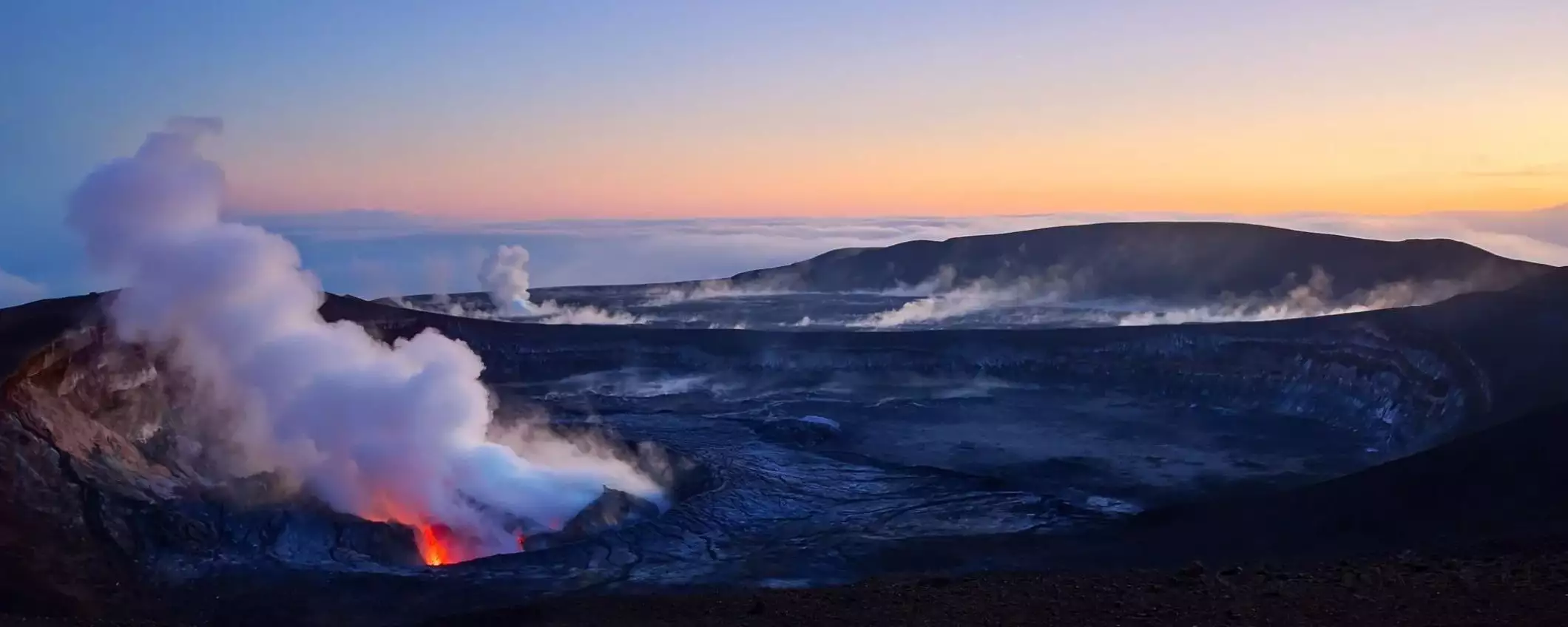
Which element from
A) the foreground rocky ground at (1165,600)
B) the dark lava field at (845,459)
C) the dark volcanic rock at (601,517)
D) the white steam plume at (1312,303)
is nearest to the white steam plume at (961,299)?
the white steam plume at (1312,303)

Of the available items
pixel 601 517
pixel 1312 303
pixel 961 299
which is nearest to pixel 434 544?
pixel 601 517

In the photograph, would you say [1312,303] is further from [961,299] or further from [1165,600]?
[1165,600]

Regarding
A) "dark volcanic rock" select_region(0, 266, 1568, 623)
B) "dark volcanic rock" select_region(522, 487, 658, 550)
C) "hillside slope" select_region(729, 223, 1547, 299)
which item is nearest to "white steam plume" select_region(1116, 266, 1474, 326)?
"hillside slope" select_region(729, 223, 1547, 299)

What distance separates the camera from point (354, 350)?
2544cm

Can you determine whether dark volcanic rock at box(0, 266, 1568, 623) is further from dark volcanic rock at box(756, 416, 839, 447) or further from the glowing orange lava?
dark volcanic rock at box(756, 416, 839, 447)

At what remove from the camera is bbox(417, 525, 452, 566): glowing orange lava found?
868 inches

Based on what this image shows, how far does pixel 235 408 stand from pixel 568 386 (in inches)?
868

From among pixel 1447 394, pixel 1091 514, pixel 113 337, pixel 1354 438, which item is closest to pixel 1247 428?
pixel 1354 438

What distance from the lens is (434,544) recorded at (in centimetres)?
2253

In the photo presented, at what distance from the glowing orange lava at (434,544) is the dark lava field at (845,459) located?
46 centimetres

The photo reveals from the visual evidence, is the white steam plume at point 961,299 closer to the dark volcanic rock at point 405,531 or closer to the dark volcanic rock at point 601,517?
the dark volcanic rock at point 405,531

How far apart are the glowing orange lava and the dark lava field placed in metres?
0.46

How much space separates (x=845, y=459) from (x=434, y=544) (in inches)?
476

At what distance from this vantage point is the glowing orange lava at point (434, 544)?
22.0 metres
